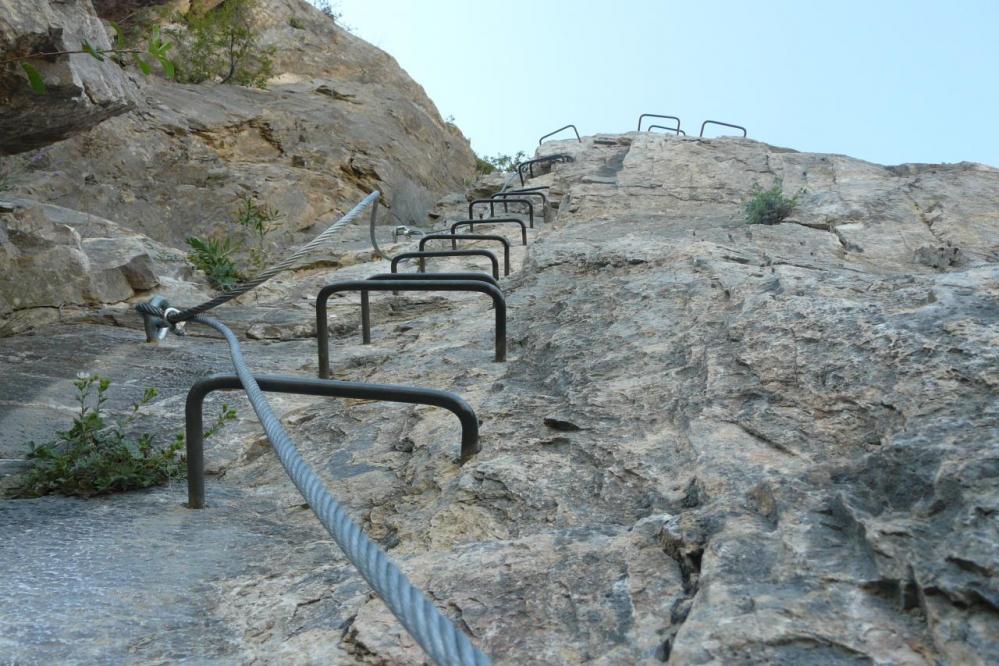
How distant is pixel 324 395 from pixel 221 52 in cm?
1217

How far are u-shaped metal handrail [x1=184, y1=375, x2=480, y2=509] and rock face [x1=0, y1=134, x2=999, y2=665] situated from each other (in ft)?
0.23

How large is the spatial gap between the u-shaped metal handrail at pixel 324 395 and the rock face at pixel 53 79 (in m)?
2.21

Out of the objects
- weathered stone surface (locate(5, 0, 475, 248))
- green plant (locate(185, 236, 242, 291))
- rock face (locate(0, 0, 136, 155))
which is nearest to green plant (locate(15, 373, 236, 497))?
rock face (locate(0, 0, 136, 155))

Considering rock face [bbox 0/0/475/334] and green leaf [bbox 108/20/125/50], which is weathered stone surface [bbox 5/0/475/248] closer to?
rock face [bbox 0/0/475/334]

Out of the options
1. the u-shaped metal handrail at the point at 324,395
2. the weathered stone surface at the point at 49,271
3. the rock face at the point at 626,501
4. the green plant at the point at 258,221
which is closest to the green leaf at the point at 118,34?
the rock face at the point at 626,501

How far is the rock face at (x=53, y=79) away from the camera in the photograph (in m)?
3.83

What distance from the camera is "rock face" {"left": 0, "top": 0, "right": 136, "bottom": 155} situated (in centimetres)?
383

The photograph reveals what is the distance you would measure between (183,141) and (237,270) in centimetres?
406

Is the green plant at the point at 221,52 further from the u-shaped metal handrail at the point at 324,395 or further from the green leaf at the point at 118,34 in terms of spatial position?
the u-shaped metal handrail at the point at 324,395

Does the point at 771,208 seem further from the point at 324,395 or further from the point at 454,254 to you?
the point at 324,395

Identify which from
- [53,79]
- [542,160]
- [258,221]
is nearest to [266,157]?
[258,221]

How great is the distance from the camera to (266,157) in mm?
11609

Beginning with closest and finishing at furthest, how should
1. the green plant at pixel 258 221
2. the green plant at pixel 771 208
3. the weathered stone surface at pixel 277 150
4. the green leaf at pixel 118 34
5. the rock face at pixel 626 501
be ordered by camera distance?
the rock face at pixel 626 501 < the green leaf at pixel 118 34 < the green plant at pixel 771 208 < the green plant at pixel 258 221 < the weathered stone surface at pixel 277 150

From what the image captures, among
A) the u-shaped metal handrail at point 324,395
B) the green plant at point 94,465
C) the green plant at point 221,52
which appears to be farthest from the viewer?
the green plant at point 221,52
